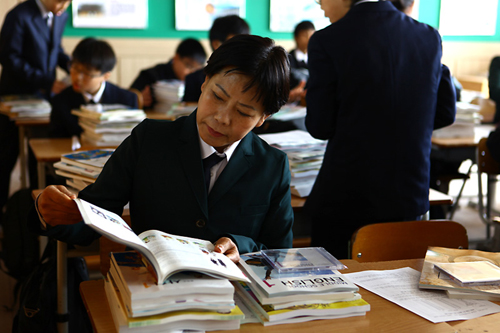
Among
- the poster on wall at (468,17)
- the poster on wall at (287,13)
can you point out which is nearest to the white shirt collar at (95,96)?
the poster on wall at (287,13)

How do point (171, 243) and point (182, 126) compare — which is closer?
point (171, 243)

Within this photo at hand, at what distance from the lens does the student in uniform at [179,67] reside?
14.8 ft

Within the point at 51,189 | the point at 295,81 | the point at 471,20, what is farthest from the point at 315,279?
the point at 471,20

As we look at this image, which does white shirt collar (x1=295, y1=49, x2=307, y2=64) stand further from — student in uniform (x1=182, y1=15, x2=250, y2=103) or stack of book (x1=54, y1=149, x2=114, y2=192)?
stack of book (x1=54, y1=149, x2=114, y2=192)

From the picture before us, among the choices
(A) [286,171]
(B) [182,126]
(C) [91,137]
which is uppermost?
(B) [182,126]

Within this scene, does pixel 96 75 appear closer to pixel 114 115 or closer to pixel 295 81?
pixel 114 115

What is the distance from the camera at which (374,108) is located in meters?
1.74

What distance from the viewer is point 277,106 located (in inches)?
51.4

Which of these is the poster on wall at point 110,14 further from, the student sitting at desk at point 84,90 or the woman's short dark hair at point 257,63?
the woman's short dark hair at point 257,63

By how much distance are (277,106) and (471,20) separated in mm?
7453

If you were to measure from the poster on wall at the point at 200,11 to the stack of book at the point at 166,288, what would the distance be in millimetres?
6035

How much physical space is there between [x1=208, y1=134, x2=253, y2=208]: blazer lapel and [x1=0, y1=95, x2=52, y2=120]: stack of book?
2552mm

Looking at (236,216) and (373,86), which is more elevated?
(373,86)

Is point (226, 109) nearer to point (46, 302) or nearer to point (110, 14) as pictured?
point (46, 302)
